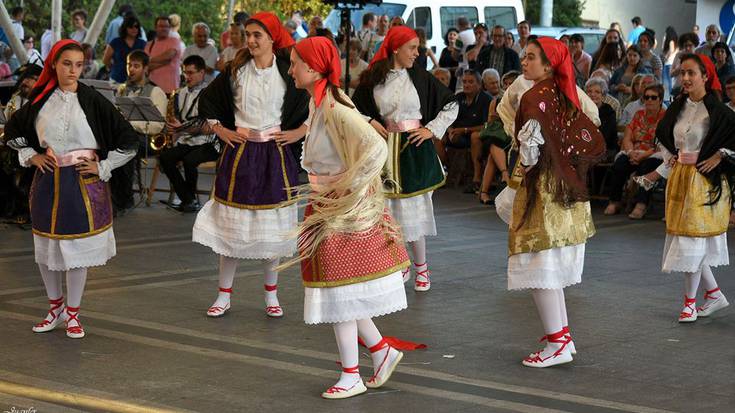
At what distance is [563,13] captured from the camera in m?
30.3

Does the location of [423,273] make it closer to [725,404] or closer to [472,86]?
[725,404]

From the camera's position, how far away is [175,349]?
718 cm

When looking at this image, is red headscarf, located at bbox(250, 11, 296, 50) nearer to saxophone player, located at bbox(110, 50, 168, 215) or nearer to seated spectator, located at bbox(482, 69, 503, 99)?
saxophone player, located at bbox(110, 50, 168, 215)

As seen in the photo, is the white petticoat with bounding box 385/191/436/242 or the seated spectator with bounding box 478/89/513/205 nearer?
the white petticoat with bounding box 385/191/436/242

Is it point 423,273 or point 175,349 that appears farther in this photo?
point 423,273

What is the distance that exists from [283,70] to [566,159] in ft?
6.71

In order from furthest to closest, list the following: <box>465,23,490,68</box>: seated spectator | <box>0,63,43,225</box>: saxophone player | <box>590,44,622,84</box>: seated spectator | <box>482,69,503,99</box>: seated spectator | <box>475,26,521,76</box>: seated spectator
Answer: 1. <box>465,23,490,68</box>: seated spectator
2. <box>475,26,521,76</box>: seated spectator
3. <box>590,44,622,84</box>: seated spectator
4. <box>482,69,503,99</box>: seated spectator
5. <box>0,63,43,225</box>: saxophone player

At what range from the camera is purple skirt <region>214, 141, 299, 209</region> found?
8039 mm

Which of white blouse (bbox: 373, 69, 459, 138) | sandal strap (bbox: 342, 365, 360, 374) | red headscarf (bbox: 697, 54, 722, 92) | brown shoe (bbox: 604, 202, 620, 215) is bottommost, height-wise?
brown shoe (bbox: 604, 202, 620, 215)

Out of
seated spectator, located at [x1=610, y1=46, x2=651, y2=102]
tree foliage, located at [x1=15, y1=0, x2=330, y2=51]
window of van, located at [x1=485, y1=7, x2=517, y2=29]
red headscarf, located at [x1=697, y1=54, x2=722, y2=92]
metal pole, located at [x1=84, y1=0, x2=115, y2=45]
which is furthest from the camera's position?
tree foliage, located at [x1=15, y1=0, x2=330, y2=51]

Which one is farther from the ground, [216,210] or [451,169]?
[216,210]

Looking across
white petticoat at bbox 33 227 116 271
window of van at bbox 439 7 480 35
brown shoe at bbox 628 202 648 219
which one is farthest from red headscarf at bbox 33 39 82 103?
window of van at bbox 439 7 480 35

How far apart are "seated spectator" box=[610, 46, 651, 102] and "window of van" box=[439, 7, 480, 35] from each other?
19.1ft

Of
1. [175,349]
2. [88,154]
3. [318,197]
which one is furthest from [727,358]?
[88,154]
